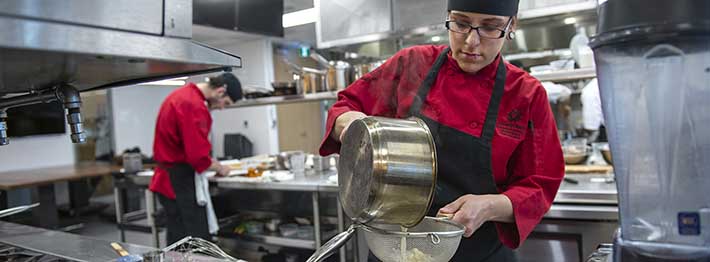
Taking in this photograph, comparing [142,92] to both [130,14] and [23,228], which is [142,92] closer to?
[23,228]

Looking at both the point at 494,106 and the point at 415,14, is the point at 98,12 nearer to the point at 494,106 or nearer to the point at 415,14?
the point at 494,106

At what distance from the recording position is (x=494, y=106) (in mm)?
1461

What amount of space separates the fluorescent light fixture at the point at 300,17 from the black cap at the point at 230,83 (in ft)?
4.96

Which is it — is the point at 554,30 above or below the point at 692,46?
above

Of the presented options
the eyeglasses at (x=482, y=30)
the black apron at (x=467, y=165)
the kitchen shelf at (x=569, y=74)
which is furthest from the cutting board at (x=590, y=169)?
the eyeglasses at (x=482, y=30)

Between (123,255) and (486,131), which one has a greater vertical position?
(486,131)

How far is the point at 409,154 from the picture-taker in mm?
1135

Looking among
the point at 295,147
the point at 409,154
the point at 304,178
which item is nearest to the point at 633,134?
the point at 409,154

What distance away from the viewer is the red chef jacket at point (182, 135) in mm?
3418

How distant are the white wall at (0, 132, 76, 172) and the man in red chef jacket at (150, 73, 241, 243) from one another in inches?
159

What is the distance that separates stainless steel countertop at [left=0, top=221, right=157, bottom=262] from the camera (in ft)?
4.99

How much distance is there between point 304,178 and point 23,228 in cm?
170

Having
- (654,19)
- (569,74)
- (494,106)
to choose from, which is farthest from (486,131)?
(569,74)

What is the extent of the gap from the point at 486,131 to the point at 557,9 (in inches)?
68.5
